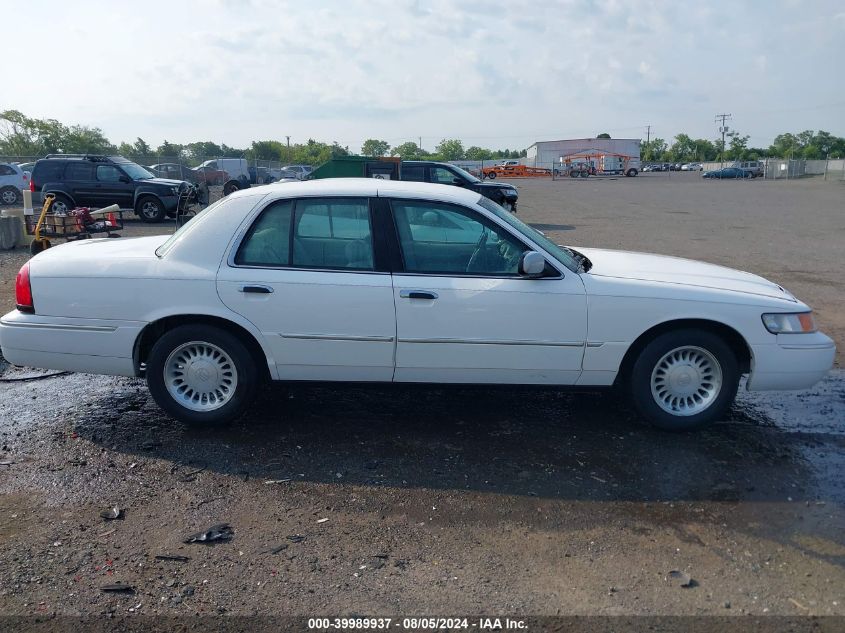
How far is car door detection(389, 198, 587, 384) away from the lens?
4770mm

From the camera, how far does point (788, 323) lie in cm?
493

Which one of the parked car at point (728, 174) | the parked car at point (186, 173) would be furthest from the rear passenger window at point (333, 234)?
the parked car at point (728, 174)

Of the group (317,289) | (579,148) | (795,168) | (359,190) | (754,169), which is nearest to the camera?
(317,289)

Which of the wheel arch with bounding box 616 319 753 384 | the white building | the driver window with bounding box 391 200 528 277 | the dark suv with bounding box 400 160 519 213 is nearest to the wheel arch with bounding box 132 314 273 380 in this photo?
the driver window with bounding box 391 200 528 277

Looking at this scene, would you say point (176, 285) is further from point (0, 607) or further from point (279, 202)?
point (0, 607)

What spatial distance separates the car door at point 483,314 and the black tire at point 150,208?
16806mm

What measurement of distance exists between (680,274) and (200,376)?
3.39m

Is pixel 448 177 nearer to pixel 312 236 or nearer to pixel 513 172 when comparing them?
pixel 312 236

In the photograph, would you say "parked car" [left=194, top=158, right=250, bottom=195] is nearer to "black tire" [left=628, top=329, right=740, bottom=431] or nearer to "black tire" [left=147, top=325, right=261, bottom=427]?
"black tire" [left=147, top=325, right=261, bottom=427]

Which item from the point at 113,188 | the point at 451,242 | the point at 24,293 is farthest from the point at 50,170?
the point at 451,242

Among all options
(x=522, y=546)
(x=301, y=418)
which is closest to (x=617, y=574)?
(x=522, y=546)

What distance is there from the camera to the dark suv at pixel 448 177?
19.6m

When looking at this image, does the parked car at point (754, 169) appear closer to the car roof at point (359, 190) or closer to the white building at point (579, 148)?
the white building at point (579, 148)

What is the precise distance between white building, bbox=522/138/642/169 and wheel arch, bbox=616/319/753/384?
91878mm
